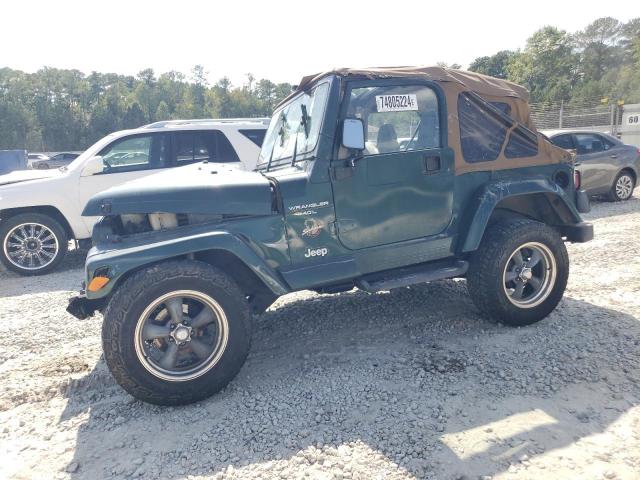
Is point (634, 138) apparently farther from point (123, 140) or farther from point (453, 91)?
point (123, 140)

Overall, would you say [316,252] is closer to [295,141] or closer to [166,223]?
[295,141]

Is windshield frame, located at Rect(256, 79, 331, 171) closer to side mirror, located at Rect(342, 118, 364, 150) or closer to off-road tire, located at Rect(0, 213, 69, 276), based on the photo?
side mirror, located at Rect(342, 118, 364, 150)

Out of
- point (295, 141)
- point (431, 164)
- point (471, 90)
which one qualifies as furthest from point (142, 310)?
point (471, 90)

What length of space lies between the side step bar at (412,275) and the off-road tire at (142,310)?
102 cm

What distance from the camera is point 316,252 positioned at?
353 centimetres

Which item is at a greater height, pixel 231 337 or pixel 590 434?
pixel 231 337

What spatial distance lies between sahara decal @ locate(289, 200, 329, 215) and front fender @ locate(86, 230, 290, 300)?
422mm

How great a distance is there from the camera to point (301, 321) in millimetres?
4512

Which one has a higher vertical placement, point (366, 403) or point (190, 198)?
point (190, 198)

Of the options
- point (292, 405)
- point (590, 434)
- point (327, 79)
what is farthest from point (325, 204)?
point (590, 434)

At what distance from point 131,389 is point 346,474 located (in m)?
1.51

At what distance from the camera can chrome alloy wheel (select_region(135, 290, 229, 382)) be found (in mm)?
3076

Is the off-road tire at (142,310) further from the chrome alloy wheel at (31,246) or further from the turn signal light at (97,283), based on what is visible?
the chrome alloy wheel at (31,246)

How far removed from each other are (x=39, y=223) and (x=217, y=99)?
8821 centimetres
